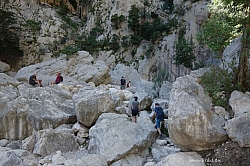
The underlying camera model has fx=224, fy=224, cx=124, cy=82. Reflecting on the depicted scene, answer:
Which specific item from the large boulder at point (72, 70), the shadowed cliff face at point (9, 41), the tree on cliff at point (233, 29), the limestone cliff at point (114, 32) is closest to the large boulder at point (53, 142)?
the tree on cliff at point (233, 29)

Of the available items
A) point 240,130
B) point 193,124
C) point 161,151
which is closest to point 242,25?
point 240,130

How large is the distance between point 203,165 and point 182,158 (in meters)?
0.61

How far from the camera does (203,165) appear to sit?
20.4 feet

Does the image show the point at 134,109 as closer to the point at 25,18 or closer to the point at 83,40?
the point at 83,40

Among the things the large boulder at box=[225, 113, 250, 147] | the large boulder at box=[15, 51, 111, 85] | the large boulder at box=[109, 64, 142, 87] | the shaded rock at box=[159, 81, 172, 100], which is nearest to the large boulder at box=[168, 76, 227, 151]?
the large boulder at box=[225, 113, 250, 147]

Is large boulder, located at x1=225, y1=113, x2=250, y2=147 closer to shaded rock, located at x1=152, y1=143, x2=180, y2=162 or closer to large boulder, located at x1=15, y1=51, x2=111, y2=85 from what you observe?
shaded rock, located at x1=152, y1=143, x2=180, y2=162

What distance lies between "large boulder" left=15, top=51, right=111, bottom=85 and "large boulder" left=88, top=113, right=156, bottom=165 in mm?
10028

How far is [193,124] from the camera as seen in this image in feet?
21.3

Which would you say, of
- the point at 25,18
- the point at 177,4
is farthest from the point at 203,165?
the point at 25,18

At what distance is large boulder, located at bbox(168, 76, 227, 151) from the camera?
643 cm

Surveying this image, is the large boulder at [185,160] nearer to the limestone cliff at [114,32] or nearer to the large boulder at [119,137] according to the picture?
the large boulder at [119,137]

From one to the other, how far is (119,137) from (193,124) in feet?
10.1

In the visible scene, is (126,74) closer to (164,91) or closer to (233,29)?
(164,91)

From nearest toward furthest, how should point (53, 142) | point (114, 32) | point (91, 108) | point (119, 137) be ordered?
point (119, 137) < point (53, 142) < point (91, 108) < point (114, 32)
